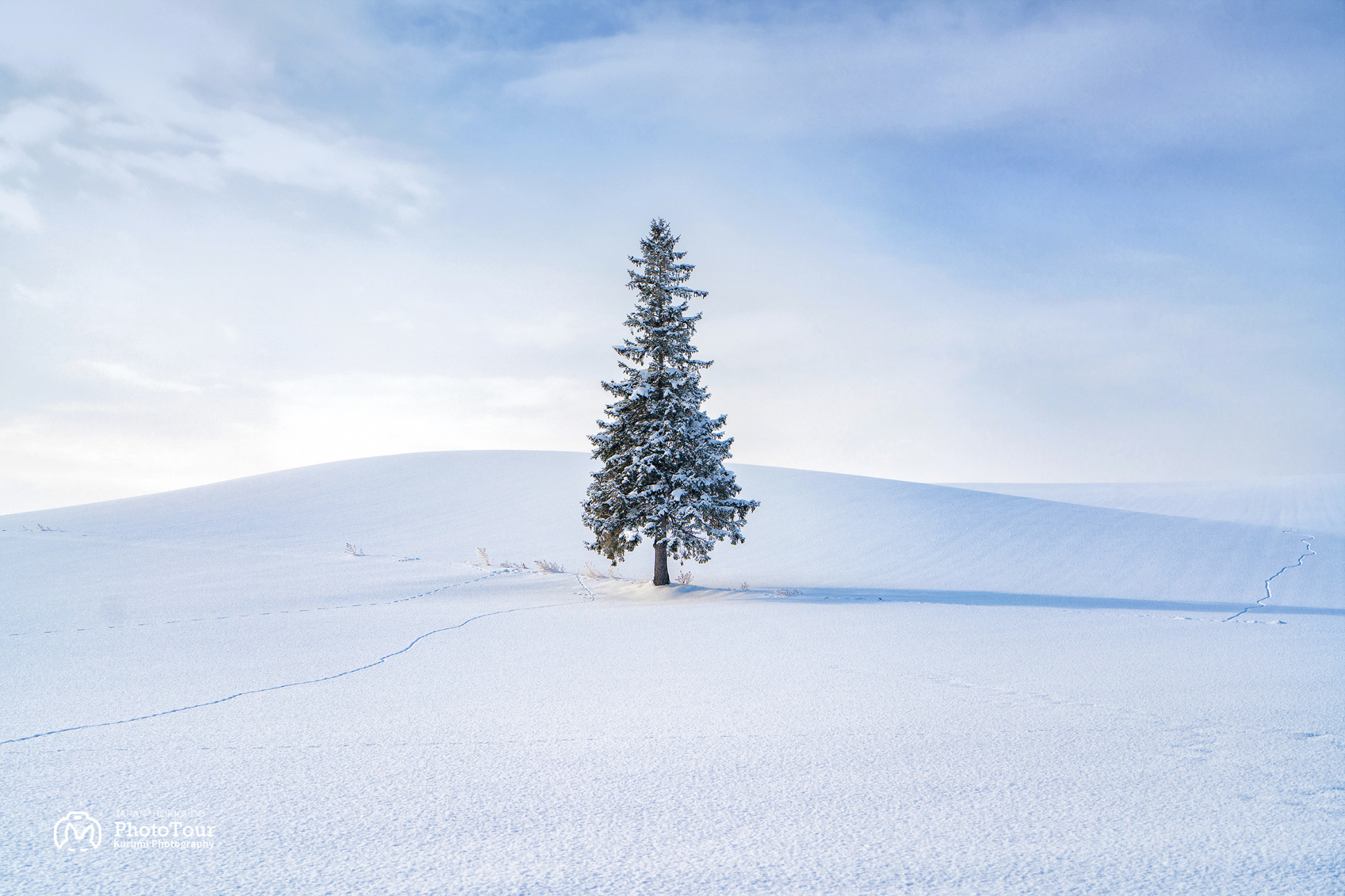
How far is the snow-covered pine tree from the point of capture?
11.7m

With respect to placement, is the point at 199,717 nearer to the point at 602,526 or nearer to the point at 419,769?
the point at 419,769

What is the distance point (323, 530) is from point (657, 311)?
12135 mm

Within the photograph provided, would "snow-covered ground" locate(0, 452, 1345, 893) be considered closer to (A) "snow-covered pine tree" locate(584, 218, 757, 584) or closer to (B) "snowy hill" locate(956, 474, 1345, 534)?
(A) "snow-covered pine tree" locate(584, 218, 757, 584)

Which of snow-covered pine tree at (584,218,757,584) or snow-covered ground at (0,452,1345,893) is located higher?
snow-covered pine tree at (584,218,757,584)

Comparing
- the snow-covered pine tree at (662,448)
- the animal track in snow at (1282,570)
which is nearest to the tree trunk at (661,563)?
the snow-covered pine tree at (662,448)

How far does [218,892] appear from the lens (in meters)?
2.08

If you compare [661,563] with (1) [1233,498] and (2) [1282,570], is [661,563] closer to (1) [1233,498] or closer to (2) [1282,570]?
(2) [1282,570]

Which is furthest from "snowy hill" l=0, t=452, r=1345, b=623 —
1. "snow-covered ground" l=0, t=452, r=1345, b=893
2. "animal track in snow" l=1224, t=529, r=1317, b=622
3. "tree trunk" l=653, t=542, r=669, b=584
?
"snow-covered ground" l=0, t=452, r=1345, b=893

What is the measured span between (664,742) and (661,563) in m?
8.64

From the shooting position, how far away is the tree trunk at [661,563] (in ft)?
39.1

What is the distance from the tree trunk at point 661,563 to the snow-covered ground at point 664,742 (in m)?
1.80

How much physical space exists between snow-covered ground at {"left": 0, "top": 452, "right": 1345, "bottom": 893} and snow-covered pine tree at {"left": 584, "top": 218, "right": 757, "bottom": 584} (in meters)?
1.81

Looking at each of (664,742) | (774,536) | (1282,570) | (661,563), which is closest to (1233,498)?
(1282,570)

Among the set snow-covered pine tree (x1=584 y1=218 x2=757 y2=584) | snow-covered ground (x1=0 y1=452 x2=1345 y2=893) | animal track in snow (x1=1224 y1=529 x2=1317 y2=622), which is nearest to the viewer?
snow-covered ground (x1=0 y1=452 x2=1345 y2=893)
